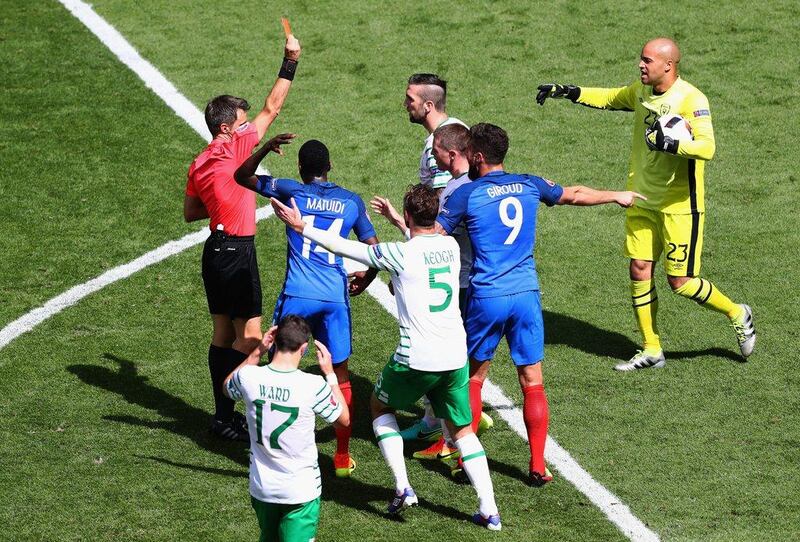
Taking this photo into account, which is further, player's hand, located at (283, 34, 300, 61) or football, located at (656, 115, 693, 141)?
football, located at (656, 115, 693, 141)

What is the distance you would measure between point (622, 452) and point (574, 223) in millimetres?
4745

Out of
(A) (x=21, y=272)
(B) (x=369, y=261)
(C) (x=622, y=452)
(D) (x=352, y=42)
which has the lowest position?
(C) (x=622, y=452)

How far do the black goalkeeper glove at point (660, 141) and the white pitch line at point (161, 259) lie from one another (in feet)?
8.22

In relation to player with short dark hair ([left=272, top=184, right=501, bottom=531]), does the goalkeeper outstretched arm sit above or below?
above

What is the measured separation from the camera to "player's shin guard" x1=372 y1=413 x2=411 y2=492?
8602mm

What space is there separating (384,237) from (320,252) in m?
4.67

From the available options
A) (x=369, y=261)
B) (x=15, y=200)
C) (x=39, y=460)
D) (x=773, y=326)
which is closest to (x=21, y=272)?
(x=15, y=200)

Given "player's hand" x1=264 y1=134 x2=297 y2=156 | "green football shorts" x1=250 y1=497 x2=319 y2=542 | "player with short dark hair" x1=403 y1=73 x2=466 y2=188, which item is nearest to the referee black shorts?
"player's hand" x1=264 y1=134 x2=297 y2=156

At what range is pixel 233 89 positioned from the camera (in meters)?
16.5

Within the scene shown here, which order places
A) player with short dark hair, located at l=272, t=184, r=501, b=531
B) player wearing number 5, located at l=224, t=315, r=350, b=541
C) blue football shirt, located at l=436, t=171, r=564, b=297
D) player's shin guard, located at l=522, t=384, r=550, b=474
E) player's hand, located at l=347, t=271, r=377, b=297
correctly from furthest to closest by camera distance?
player's hand, located at l=347, t=271, r=377, b=297, player's shin guard, located at l=522, t=384, r=550, b=474, blue football shirt, located at l=436, t=171, r=564, b=297, player with short dark hair, located at l=272, t=184, r=501, b=531, player wearing number 5, located at l=224, t=315, r=350, b=541

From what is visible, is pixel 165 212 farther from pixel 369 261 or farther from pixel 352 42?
pixel 369 261

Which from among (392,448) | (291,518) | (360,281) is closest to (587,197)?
(360,281)

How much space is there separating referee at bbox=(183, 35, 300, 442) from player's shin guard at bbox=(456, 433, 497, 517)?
2.25 metres

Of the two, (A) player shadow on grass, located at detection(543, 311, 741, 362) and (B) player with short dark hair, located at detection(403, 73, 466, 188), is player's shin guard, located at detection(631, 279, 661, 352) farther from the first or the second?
(B) player with short dark hair, located at detection(403, 73, 466, 188)
